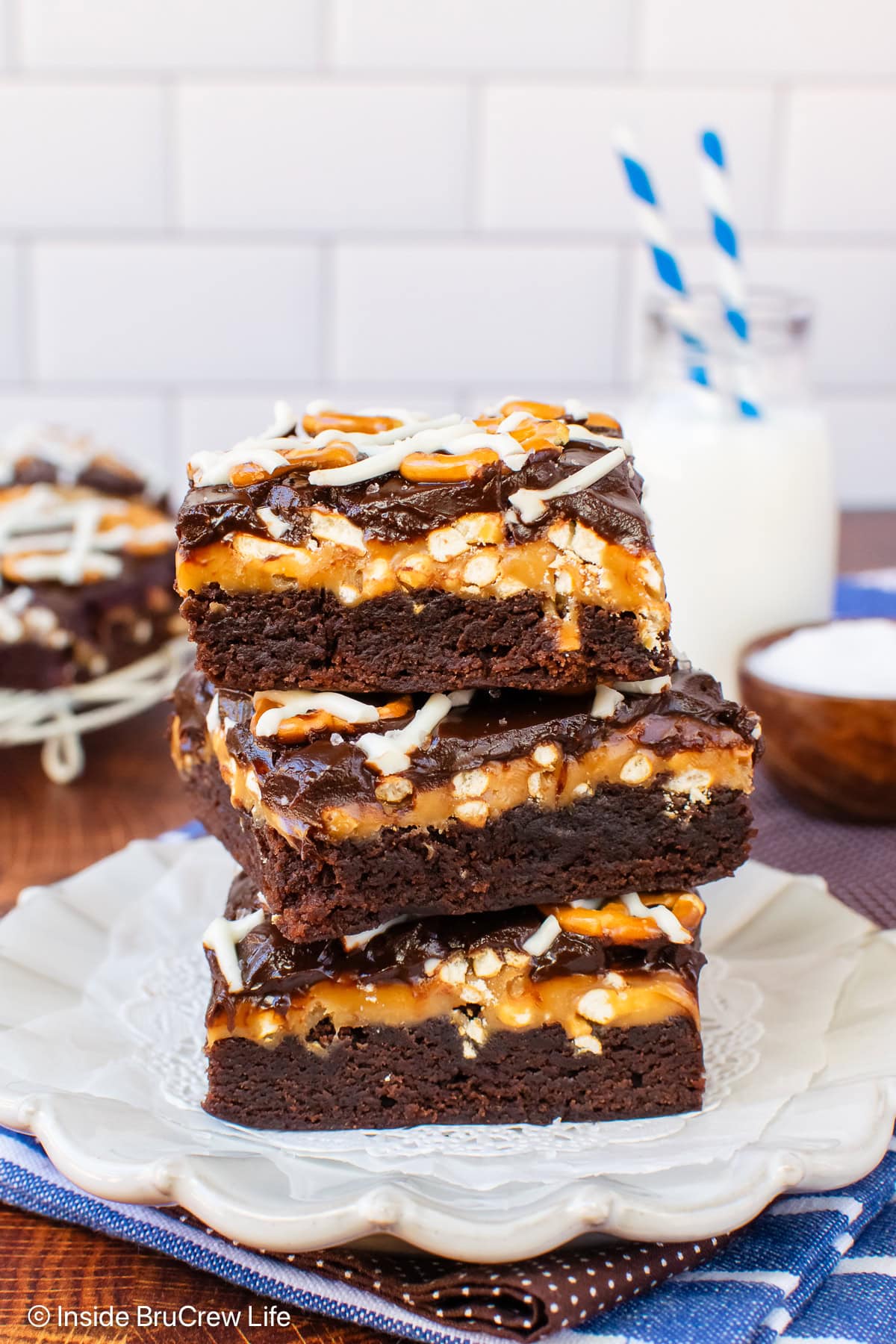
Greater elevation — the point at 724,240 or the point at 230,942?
the point at 724,240

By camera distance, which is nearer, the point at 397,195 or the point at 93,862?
the point at 93,862

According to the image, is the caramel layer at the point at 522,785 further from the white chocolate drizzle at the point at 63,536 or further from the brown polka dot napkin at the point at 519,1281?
the white chocolate drizzle at the point at 63,536

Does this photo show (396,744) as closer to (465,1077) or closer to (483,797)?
(483,797)

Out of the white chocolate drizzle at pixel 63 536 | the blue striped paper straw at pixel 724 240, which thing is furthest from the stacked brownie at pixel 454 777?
the blue striped paper straw at pixel 724 240

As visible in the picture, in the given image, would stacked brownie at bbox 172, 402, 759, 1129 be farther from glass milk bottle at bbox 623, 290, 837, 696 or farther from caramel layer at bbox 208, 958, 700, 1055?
glass milk bottle at bbox 623, 290, 837, 696

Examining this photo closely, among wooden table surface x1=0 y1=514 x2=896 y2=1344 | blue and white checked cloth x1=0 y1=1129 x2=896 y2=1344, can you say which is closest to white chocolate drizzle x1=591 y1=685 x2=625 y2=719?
blue and white checked cloth x1=0 y1=1129 x2=896 y2=1344

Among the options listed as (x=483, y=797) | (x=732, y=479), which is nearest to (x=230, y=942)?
(x=483, y=797)

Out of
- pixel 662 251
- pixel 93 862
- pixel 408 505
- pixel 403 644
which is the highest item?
pixel 662 251
